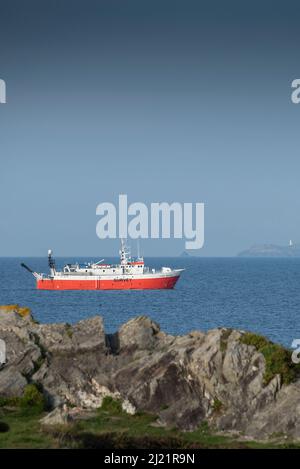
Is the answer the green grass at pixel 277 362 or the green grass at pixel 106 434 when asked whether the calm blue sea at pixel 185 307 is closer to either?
the green grass at pixel 277 362

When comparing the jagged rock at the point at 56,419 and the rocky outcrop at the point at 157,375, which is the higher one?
the rocky outcrop at the point at 157,375

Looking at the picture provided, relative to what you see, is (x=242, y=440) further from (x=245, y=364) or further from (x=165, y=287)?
(x=165, y=287)

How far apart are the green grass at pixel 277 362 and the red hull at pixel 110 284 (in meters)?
124

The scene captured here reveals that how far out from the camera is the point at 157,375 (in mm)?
35000

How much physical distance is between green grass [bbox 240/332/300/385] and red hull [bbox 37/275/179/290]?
124 metres

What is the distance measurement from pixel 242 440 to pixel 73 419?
290 inches

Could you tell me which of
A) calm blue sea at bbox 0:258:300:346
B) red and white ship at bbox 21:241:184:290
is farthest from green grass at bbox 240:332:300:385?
red and white ship at bbox 21:241:184:290

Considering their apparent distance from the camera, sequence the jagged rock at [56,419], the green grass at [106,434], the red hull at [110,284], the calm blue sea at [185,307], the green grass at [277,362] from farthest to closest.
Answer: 1. the red hull at [110,284]
2. the calm blue sea at [185,307]
3. the green grass at [277,362]
4. the jagged rock at [56,419]
5. the green grass at [106,434]

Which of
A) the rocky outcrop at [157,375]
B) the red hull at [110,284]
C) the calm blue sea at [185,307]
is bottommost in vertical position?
the calm blue sea at [185,307]

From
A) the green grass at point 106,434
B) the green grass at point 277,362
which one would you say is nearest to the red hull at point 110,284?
the green grass at point 277,362

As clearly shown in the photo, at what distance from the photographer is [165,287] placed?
162m

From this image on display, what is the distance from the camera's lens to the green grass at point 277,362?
108 ft

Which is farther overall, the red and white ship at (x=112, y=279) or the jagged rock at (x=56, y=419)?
the red and white ship at (x=112, y=279)
